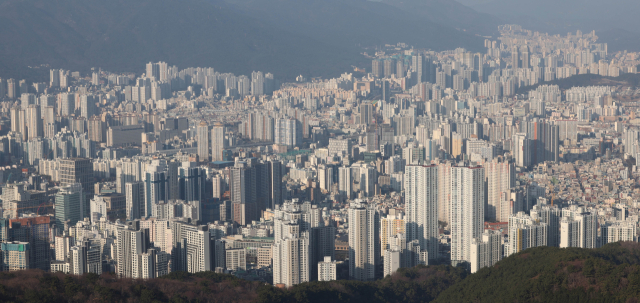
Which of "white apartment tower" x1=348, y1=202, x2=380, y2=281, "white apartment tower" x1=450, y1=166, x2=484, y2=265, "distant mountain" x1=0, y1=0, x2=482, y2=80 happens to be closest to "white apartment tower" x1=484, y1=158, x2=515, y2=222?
"white apartment tower" x1=450, y1=166, x2=484, y2=265

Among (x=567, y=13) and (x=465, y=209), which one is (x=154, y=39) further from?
(x=465, y=209)

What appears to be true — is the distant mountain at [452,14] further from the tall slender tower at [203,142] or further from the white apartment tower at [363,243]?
the white apartment tower at [363,243]

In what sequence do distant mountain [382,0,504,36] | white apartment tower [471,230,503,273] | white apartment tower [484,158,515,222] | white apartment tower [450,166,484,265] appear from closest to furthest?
white apartment tower [471,230,503,273]
white apartment tower [450,166,484,265]
white apartment tower [484,158,515,222]
distant mountain [382,0,504,36]

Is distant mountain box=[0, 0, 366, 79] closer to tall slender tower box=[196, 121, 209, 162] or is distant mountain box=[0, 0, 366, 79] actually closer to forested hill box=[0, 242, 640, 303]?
tall slender tower box=[196, 121, 209, 162]

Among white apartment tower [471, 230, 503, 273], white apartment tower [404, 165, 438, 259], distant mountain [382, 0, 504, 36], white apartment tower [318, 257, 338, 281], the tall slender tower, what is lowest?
white apartment tower [318, 257, 338, 281]

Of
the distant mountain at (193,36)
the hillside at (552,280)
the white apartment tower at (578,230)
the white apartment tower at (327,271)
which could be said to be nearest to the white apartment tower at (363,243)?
the white apartment tower at (327,271)

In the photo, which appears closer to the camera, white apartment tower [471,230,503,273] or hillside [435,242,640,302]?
hillside [435,242,640,302]

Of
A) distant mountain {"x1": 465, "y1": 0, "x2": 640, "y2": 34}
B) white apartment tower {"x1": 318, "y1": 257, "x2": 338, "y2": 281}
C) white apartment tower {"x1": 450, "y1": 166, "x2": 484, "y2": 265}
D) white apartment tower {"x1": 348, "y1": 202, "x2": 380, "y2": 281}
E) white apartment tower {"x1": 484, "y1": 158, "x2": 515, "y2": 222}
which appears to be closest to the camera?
white apartment tower {"x1": 318, "y1": 257, "x2": 338, "y2": 281}

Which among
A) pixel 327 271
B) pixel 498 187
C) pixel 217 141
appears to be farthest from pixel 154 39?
pixel 327 271
